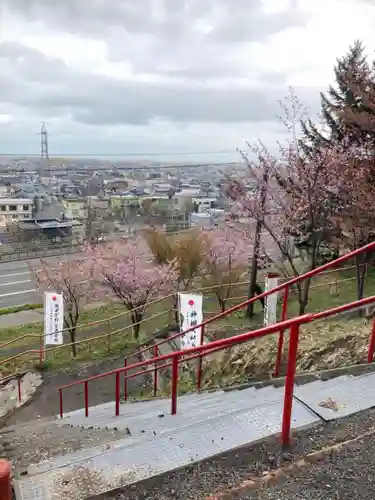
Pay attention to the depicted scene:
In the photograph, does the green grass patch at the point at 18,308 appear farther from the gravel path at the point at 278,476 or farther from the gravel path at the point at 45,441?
the gravel path at the point at 278,476

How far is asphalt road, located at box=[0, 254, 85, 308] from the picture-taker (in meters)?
24.9

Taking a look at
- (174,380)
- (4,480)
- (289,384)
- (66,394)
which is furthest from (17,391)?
(4,480)

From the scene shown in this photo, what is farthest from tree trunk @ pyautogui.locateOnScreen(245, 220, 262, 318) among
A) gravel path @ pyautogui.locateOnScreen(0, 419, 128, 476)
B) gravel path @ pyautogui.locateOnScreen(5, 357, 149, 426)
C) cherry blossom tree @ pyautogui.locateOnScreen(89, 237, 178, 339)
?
gravel path @ pyautogui.locateOnScreen(0, 419, 128, 476)

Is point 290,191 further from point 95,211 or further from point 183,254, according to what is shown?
point 95,211

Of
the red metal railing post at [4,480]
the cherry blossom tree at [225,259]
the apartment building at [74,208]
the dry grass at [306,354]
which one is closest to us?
the red metal railing post at [4,480]

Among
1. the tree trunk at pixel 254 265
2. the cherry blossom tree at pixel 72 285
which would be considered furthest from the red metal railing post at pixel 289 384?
the cherry blossom tree at pixel 72 285

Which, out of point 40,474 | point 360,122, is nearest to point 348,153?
point 360,122

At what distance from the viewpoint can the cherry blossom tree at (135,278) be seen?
1617cm

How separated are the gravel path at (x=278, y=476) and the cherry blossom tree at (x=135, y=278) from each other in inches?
457

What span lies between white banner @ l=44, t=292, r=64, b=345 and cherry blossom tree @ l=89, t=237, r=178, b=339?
8.17ft

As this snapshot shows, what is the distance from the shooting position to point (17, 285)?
91.2 ft

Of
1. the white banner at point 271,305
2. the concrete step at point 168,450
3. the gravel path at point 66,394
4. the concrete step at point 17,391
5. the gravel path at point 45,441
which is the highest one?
the concrete step at point 168,450

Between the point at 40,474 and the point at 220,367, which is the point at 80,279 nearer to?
the point at 220,367

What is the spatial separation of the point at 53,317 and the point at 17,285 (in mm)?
15684
